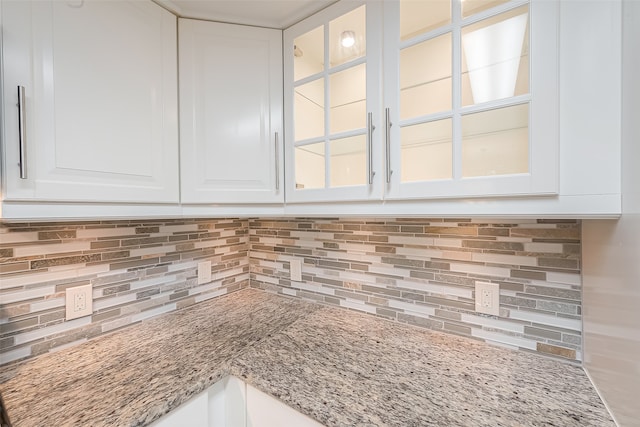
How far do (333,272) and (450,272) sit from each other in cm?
52

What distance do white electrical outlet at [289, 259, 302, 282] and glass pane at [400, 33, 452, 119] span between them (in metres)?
0.90

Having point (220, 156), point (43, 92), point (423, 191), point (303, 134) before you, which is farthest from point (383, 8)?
point (43, 92)

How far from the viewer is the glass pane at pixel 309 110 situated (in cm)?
99

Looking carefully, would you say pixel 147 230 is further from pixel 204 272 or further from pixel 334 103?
pixel 334 103

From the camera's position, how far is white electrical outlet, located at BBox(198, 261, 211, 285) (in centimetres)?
135

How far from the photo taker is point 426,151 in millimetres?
786

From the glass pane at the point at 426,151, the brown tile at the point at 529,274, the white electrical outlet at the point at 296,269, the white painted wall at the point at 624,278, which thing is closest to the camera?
the white painted wall at the point at 624,278

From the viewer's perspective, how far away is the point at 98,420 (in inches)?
24.1

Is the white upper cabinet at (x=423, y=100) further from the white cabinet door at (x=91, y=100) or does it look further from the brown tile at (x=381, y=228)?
the white cabinet door at (x=91, y=100)

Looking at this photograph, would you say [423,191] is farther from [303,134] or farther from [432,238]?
[303,134]

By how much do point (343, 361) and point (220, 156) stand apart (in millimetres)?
852

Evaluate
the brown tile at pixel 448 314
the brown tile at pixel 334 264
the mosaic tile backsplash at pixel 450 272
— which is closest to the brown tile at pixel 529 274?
the mosaic tile backsplash at pixel 450 272

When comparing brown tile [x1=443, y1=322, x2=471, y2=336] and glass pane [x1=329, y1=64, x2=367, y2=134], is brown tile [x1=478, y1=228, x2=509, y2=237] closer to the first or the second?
brown tile [x1=443, y1=322, x2=471, y2=336]

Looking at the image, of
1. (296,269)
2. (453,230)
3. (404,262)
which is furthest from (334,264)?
(453,230)
